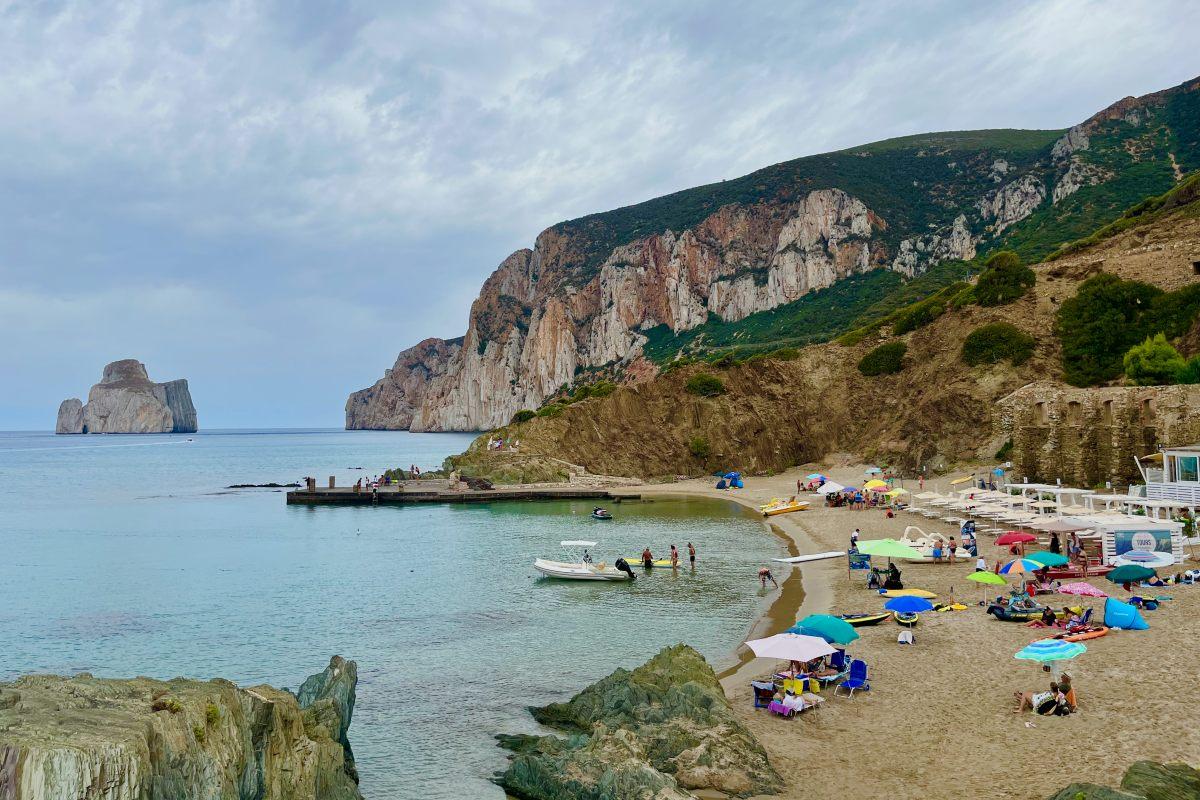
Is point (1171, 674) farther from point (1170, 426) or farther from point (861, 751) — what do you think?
point (1170, 426)

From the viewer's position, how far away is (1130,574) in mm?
21562

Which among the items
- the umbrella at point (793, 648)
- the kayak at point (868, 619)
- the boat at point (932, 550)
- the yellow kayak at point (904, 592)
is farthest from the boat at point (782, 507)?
the umbrella at point (793, 648)

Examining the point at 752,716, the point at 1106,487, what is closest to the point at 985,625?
the point at 752,716

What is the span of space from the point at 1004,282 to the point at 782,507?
3496cm

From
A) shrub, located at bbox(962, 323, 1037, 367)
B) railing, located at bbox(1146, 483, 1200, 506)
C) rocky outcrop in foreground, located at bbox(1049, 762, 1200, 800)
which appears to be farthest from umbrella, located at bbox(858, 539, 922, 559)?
shrub, located at bbox(962, 323, 1037, 367)

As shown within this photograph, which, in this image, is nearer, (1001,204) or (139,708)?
(139,708)

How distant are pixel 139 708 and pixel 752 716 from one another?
1084 cm

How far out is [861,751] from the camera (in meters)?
13.2

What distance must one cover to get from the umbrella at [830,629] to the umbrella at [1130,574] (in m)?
9.90

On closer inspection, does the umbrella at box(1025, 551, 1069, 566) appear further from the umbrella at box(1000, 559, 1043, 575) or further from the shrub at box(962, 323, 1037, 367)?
the shrub at box(962, 323, 1037, 367)

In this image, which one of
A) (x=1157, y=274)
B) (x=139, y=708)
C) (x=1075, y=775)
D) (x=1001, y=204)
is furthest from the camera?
(x=1001, y=204)

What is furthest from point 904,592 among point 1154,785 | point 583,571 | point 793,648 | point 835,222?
point 835,222

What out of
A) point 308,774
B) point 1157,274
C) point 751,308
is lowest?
point 308,774

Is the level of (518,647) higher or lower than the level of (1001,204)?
lower
